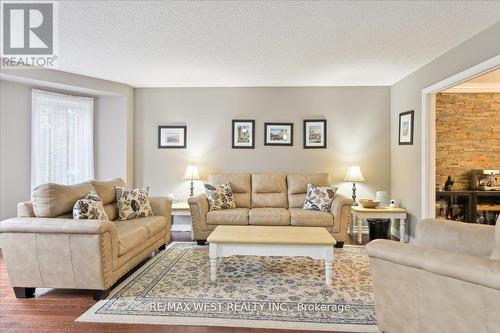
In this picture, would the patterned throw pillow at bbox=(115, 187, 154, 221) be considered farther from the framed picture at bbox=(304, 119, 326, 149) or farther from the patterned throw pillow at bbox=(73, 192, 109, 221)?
the framed picture at bbox=(304, 119, 326, 149)

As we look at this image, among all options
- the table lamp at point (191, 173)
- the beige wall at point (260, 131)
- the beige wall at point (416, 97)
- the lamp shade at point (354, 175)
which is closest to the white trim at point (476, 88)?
the beige wall at point (416, 97)

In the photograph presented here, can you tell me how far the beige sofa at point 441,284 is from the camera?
157cm

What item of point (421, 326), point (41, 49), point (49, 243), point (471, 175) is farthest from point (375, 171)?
point (41, 49)

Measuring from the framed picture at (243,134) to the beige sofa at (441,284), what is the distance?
3653 millimetres

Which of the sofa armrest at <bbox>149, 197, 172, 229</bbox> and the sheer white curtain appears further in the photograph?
the sheer white curtain

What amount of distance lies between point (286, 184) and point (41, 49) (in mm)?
3792

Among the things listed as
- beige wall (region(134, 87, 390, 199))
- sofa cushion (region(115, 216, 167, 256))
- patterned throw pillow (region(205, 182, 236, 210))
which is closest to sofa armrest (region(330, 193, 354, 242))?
beige wall (region(134, 87, 390, 199))

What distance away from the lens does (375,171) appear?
540 centimetres

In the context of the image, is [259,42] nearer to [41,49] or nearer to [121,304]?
[41,49]

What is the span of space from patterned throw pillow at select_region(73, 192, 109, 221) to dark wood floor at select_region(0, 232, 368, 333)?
702mm

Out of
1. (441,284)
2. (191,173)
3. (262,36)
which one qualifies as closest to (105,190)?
(191,173)

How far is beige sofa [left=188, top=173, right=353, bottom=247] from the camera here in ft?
14.1

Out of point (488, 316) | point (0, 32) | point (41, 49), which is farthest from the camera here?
point (41, 49)

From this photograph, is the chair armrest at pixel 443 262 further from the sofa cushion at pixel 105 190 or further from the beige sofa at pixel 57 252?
the sofa cushion at pixel 105 190
